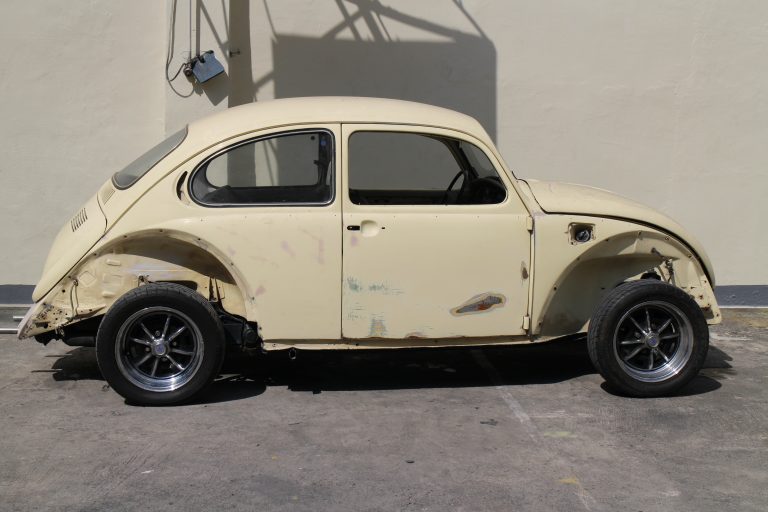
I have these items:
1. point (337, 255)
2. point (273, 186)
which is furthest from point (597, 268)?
point (273, 186)

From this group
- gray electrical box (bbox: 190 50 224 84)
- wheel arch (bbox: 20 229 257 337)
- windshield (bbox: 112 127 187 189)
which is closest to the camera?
wheel arch (bbox: 20 229 257 337)

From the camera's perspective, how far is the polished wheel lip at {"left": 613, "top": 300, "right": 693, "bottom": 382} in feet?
20.1

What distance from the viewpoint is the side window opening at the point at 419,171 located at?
632 cm

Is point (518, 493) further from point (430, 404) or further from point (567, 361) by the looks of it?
point (567, 361)

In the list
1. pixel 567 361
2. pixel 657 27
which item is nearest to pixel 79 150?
pixel 567 361

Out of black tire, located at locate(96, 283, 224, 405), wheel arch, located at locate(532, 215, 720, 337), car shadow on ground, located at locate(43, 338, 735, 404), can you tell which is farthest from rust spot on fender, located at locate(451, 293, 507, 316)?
black tire, located at locate(96, 283, 224, 405)

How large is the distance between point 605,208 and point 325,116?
1931 mm

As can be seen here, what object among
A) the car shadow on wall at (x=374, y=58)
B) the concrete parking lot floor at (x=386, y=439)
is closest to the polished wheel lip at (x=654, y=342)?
the concrete parking lot floor at (x=386, y=439)

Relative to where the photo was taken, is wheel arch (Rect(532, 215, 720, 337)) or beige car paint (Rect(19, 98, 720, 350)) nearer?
beige car paint (Rect(19, 98, 720, 350))

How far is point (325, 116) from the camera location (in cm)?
603

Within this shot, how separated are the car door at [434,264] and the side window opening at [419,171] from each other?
0.51 feet

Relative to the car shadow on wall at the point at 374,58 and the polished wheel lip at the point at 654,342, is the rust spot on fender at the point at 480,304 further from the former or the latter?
the car shadow on wall at the point at 374,58

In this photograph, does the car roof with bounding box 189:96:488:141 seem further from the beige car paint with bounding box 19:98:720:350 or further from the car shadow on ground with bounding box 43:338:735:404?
the car shadow on ground with bounding box 43:338:735:404

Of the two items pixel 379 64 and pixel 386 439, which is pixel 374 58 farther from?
pixel 386 439
